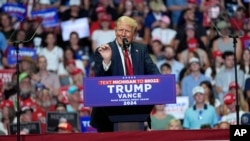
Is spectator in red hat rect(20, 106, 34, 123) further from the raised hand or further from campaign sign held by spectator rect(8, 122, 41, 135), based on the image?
the raised hand

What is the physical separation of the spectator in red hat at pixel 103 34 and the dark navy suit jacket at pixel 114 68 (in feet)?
26.9

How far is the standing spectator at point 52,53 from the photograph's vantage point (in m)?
18.7

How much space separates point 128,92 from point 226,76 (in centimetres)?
768

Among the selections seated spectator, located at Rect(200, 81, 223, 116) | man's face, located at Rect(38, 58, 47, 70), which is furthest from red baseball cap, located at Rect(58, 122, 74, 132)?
man's face, located at Rect(38, 58, 47, 70)

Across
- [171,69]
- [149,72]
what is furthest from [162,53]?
[149,72]

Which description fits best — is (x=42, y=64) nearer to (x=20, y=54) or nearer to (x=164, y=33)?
(x=20, y=54)

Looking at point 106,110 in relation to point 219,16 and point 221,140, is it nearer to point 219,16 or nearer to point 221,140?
point 221,140

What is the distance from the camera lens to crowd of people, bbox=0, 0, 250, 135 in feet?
53.3

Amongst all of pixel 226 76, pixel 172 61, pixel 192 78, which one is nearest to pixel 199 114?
pixel 192 78

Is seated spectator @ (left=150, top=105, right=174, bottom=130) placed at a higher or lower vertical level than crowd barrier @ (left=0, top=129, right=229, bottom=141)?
higher

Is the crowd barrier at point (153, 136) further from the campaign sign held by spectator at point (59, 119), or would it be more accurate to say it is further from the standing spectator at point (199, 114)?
the standing spectator at point (199, 114)

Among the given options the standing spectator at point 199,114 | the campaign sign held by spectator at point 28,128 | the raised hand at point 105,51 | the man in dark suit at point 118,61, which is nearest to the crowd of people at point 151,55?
A: the standing spectator at point 199,114

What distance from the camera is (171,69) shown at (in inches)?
711

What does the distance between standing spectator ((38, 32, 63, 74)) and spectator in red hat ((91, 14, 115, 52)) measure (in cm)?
62
